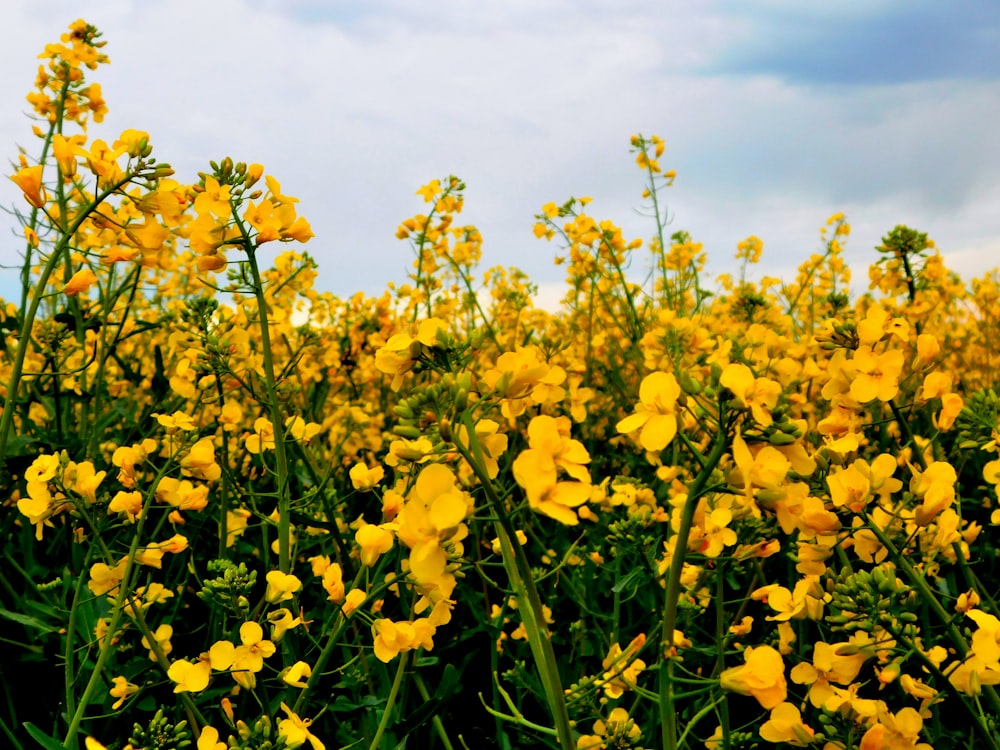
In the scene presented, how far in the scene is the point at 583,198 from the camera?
4566 mm

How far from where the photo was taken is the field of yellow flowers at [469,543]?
1.10m

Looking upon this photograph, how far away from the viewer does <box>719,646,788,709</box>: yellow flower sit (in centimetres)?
111

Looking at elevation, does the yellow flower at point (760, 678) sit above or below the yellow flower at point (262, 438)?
below

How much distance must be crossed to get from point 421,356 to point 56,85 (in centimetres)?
333

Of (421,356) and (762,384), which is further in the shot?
(421,356)

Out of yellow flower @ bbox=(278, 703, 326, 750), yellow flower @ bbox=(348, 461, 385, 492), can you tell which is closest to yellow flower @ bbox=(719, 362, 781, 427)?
yellow flower @ bbox=(278, 703, 326, 750)

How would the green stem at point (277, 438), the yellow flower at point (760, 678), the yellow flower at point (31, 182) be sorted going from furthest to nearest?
the yellow flower at point (31, 182) < the green stem at point (277, 438) < the yellow flower at point (760, 678)

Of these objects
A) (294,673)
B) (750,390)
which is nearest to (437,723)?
(294,673)

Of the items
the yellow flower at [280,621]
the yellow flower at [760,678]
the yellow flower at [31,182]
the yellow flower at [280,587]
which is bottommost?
the yellow flower at [760,678]

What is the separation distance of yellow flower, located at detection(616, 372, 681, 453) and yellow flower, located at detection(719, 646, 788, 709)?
0.33 metres

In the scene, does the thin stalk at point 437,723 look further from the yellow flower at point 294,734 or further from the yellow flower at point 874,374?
the yellow flower at point 874,374

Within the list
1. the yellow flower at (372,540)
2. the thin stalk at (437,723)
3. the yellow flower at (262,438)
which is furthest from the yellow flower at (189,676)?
the yellow flower at (262,438)

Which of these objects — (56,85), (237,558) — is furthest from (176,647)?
(56,85)

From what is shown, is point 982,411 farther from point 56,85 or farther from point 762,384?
point 56,85
